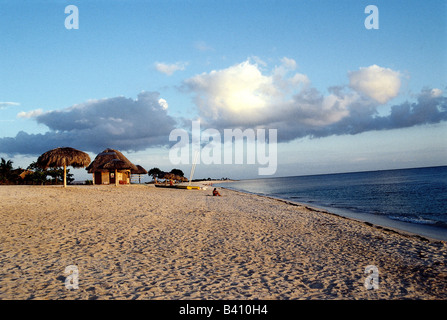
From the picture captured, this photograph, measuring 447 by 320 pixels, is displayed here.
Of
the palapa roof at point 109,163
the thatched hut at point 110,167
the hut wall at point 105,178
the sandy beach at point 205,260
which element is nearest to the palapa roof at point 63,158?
the palapa roof at point 109,163

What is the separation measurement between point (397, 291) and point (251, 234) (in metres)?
4.42

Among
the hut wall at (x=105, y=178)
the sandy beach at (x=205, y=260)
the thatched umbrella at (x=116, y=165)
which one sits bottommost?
the sandy beach at (x=205, y=260)

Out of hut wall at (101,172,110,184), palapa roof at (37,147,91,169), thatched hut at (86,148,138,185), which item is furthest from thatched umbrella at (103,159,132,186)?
hut wall at (101,172,110,184)

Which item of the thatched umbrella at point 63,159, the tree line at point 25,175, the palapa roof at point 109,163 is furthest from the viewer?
the tree line at point 25,175

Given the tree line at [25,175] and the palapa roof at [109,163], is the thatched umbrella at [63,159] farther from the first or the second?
the tree line at [25,175]

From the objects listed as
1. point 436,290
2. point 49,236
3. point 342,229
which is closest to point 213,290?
point 436,290

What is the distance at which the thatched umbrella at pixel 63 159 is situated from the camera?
21172mm

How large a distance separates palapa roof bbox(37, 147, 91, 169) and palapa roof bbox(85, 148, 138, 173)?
5699 millimetres

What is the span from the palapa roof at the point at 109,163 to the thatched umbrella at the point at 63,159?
18.8ft

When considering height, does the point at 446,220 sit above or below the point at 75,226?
below

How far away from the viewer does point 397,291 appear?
14.5ft

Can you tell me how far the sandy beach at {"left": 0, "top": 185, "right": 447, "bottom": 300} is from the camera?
14.0 feet
